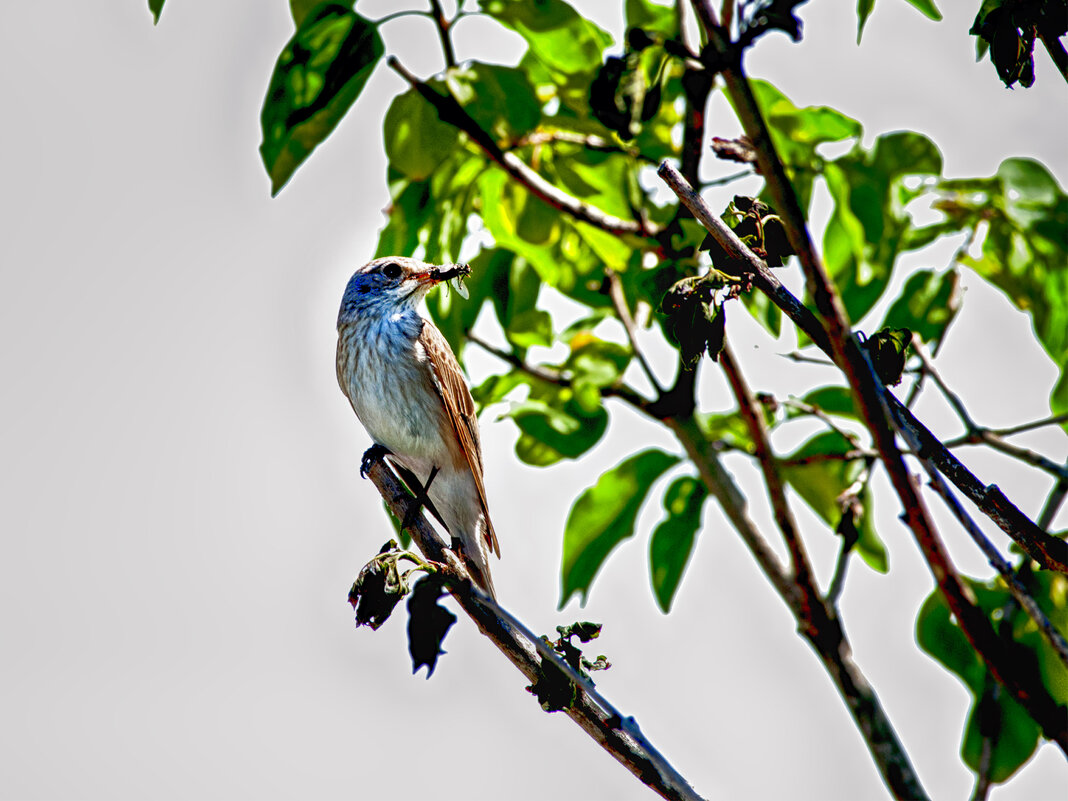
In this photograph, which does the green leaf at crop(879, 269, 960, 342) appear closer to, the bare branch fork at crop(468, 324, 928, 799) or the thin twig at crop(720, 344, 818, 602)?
the thin twig at crop(720, 344, 818, 602)

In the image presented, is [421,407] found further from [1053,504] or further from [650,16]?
[1053,504]

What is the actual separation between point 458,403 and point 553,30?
1.88 meters

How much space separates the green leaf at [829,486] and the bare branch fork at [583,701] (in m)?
1.71

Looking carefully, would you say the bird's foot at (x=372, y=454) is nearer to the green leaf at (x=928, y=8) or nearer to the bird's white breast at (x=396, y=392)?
the bird's white breast at (x=396, y=392)

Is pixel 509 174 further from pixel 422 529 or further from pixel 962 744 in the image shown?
pixel 962 744

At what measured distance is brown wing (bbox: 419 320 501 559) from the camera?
4.61 m

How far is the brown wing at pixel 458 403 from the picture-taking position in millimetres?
4613

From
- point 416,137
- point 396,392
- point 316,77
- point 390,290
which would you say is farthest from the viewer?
point 390,290

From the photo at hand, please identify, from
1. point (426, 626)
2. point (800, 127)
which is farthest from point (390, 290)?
point (426, 626)

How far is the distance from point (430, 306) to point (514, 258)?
0.52m

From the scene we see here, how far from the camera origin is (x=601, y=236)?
12.5ft

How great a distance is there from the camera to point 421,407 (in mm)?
4707

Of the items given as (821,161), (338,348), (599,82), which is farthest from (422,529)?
(338,348)

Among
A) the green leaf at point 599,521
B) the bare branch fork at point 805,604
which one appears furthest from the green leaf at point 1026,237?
the green leaf at point 599,521
